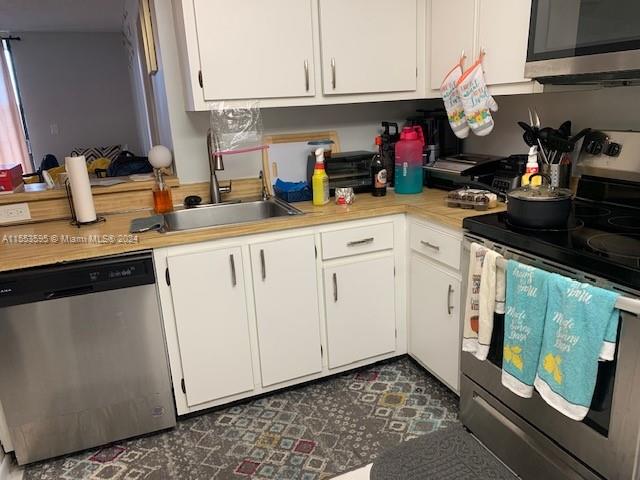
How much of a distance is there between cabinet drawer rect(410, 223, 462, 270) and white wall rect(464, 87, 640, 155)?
2.27 ft

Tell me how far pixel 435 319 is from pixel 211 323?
1003 mm

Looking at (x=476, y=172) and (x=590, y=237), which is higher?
(x=476, y=172)

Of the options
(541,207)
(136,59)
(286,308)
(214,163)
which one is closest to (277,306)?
(286,308)

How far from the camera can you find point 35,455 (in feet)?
6.12

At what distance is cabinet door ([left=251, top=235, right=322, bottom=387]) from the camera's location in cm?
204

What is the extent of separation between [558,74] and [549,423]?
1.16 metres

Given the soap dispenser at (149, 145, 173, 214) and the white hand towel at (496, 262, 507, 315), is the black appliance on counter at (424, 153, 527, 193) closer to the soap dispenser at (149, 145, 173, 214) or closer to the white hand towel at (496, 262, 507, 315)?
the white hand towel at (496, 262, 507, 315)

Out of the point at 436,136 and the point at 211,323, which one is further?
the point at 436,136

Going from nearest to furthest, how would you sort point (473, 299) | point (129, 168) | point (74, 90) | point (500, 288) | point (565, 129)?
point (500, 288) → point (473, 299) → point (565, 129) → point (129, 168) → point (74, 90)

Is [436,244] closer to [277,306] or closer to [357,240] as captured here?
[357,240]

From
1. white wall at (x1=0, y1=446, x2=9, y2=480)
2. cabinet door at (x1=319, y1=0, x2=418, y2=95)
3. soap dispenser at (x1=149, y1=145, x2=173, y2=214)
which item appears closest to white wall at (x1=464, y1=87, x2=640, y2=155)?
cabinet door at (x1=319, y1=0, x2=418, y2=95)

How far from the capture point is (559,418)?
1.45 metres

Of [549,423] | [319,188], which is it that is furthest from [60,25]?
[549,423]

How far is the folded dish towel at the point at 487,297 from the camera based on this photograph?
1595 mm
